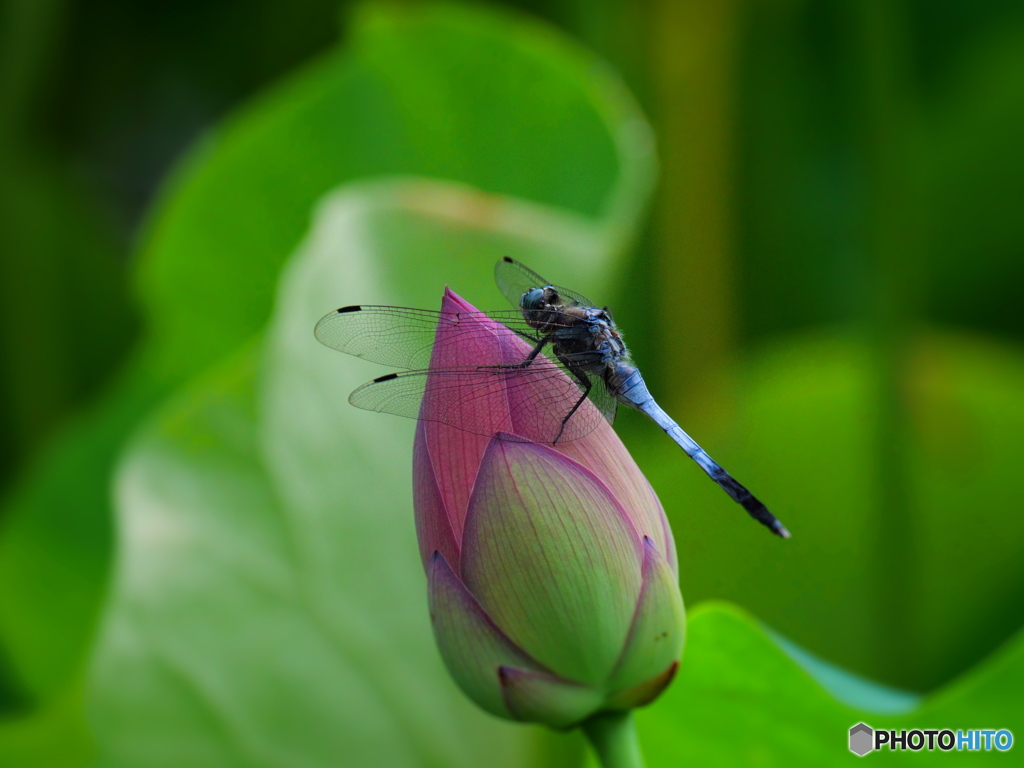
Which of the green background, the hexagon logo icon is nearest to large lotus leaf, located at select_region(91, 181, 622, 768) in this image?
the green background

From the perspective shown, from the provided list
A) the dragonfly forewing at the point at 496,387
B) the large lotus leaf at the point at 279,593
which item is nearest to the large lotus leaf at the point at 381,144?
the large lotus leaf at the point at 279,593

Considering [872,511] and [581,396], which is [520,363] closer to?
[581,396]

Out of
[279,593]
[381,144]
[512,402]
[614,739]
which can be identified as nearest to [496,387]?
[512,402]

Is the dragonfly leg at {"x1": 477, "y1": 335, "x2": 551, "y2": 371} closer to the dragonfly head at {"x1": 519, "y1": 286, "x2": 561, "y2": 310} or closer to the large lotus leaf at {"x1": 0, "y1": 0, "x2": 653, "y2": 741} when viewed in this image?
the dragonfly head at {"x1": 519, "y1": 286, "x2": 561, "y2": 310}

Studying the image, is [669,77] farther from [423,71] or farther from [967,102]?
[967,102]

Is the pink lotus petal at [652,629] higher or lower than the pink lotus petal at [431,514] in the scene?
lower

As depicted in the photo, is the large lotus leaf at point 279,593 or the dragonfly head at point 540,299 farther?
the large lotus leaf at point 279,593

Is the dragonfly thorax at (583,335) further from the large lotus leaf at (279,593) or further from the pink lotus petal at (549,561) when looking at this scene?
the large lotus leaf at (279,593)
